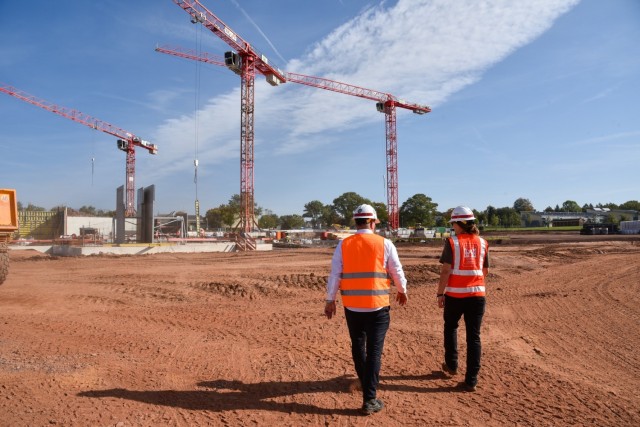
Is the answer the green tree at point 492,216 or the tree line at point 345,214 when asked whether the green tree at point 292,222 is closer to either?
the tree line at point 345,214

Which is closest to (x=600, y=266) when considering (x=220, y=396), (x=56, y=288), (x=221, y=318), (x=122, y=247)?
(x=221, y=318)

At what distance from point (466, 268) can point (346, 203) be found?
87370 millimetres

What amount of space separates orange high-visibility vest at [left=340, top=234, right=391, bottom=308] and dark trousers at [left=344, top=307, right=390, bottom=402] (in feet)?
0.35

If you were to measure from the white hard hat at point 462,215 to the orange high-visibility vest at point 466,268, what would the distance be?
0.19 m

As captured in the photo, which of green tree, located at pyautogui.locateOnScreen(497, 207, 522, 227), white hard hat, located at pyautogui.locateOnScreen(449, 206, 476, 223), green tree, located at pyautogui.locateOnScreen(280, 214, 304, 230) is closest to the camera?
white hard hat, located at pyautogui.locateOnScreen(449, 206, 476, 223)

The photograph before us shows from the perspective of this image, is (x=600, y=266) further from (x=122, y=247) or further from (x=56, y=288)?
(x=122, y=247)

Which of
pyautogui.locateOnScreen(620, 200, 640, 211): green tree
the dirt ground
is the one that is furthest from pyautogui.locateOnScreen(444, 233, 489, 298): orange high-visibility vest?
pyautogui.locateOnScreen(620, 200, 640, 211): green tree

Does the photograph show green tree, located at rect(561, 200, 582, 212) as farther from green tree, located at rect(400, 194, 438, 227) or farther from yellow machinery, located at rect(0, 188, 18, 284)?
yellow machinery, located at rect(0, 188, 18, 284)

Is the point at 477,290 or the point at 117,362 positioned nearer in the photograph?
the point at 477,290

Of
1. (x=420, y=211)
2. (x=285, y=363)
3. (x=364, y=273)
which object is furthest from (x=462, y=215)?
(x=420, y=211)

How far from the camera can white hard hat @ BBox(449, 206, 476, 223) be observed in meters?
4.42

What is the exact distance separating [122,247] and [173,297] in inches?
637

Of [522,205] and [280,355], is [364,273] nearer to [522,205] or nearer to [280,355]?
[280,355]

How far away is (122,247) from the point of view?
79.7ft
